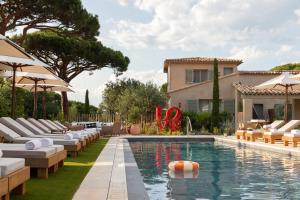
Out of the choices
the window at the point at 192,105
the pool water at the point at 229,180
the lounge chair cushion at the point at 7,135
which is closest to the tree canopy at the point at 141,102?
the window at the point at 192,105

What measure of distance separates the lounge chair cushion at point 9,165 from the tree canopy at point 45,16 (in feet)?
66.1

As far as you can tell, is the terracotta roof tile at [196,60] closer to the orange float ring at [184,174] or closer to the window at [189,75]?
the window at [189,75]

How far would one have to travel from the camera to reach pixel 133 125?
2795cm

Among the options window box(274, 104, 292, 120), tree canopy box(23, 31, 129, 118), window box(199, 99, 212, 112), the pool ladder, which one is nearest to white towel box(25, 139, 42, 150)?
the pool ladder

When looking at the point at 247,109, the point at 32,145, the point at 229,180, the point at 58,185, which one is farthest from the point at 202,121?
the point at 58,185

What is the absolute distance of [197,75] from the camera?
38.0 meters

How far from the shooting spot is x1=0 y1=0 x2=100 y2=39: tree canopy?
25547mm

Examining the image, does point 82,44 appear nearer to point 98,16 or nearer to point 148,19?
point 98,16

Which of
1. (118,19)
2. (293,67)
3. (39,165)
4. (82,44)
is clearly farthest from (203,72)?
(39,165)

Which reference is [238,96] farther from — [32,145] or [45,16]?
[32,145]

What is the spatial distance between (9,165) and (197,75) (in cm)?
3337

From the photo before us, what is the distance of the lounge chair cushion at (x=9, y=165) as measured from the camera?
5.06m

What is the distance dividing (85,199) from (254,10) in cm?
1716

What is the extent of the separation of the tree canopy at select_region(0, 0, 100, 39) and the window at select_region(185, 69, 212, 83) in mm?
10449
